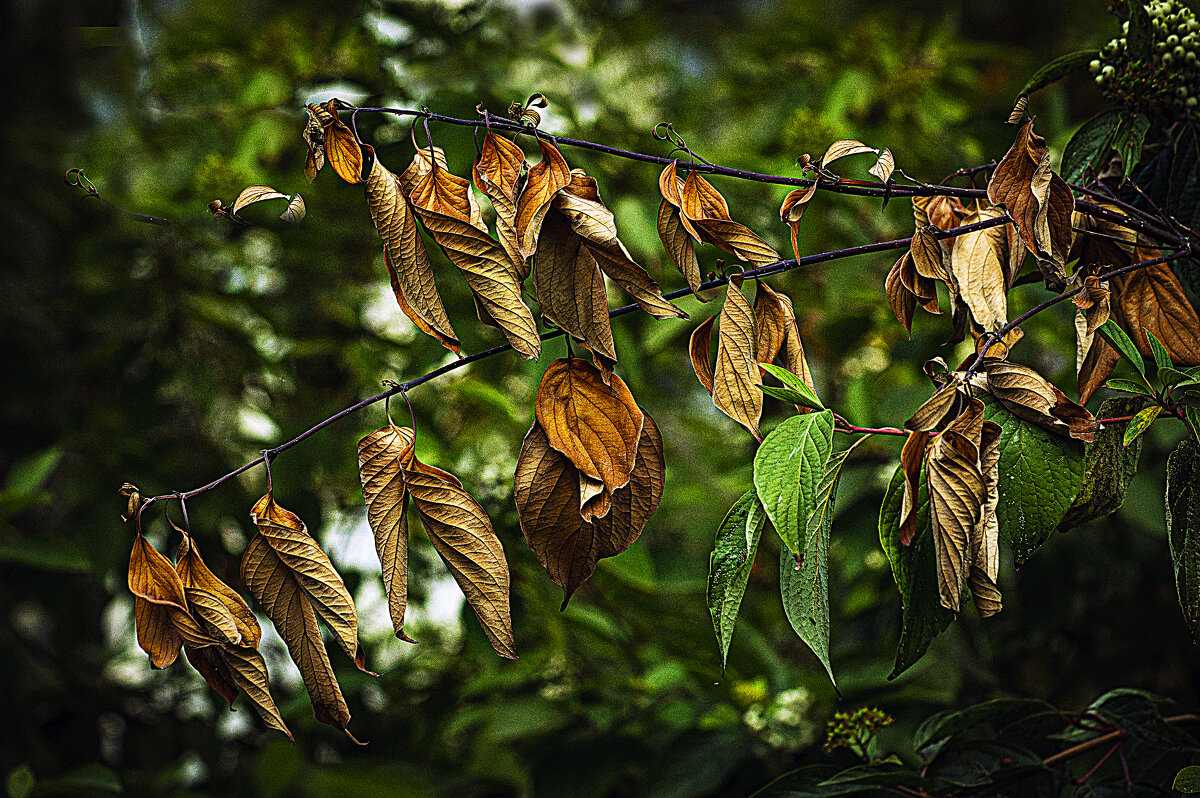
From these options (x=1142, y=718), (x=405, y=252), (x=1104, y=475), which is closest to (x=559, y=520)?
(x=405, y=252)

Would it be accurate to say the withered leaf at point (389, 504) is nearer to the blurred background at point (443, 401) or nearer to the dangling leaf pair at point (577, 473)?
the dangling leaf pair at point (577, 473)

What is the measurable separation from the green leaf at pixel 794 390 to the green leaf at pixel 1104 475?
109 mm

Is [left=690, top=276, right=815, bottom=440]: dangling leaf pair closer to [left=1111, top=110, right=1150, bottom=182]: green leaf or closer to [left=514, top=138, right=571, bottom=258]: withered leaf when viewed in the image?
[left=514, top=138, right=571, bottom=258]: withered leaf

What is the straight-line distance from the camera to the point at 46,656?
1.08 m

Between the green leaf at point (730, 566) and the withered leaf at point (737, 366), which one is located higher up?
the withered leaf at point (737, 366)

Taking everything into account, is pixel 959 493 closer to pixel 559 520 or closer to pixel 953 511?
pixel 953 511

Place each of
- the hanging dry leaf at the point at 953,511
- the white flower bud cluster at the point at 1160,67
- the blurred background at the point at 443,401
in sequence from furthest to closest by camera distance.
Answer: the blurred background at the point at 443,401, the white flower bud cluster at the point at 1160,67, the hanging dry leaf at the point at 953,511

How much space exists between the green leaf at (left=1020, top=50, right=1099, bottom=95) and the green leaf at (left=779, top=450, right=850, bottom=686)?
0.89 feet

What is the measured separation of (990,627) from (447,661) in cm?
68

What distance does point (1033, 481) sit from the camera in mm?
338

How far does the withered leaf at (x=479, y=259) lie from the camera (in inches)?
12.6

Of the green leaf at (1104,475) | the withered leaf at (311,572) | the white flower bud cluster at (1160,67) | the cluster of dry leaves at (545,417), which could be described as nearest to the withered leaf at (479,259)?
the cluster of dry leaves at (545,417)

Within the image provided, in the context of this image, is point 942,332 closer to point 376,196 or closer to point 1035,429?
point 1035,429

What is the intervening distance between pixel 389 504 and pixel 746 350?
0.16 meters
